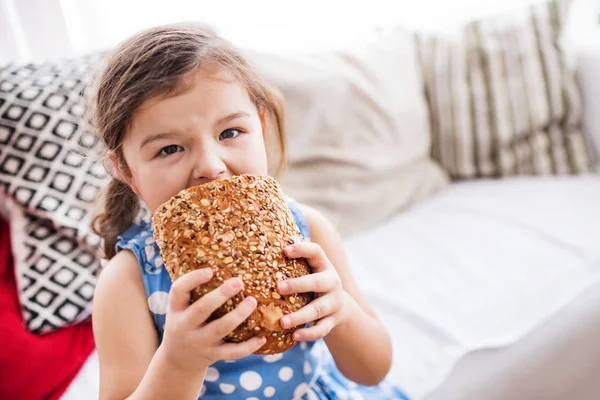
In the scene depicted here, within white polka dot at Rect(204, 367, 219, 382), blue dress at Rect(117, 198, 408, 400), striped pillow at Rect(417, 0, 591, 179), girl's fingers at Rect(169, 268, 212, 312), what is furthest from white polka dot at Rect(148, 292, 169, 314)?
striped pillow at Rect(417, 0, 591, 179)

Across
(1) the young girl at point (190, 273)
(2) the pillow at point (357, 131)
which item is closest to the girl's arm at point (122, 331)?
(1) the young girl at point (190, 273)

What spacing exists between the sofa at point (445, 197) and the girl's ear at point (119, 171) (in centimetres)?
36

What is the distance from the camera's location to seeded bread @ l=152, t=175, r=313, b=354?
0.60 m

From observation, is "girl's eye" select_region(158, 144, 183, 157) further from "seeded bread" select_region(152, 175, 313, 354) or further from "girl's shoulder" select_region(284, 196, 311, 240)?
"girl's shoulder" select_region(284, 196, 311, 240)

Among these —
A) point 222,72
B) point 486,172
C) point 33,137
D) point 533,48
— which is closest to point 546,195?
point 486,172

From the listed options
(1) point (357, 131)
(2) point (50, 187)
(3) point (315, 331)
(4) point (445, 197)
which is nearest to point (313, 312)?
(3) point (315, 331)

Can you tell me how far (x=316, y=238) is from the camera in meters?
0.92

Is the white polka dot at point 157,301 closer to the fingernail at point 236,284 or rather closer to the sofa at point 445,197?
the fingernail at point 236,284

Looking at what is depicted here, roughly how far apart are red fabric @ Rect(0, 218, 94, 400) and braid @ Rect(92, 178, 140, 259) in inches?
13.0

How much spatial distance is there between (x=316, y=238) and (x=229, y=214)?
0.99 feet

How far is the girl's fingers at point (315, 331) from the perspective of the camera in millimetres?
625

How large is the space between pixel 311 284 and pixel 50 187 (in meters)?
0.84

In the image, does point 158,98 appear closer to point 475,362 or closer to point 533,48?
point 475,362

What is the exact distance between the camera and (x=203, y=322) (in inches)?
23.4
